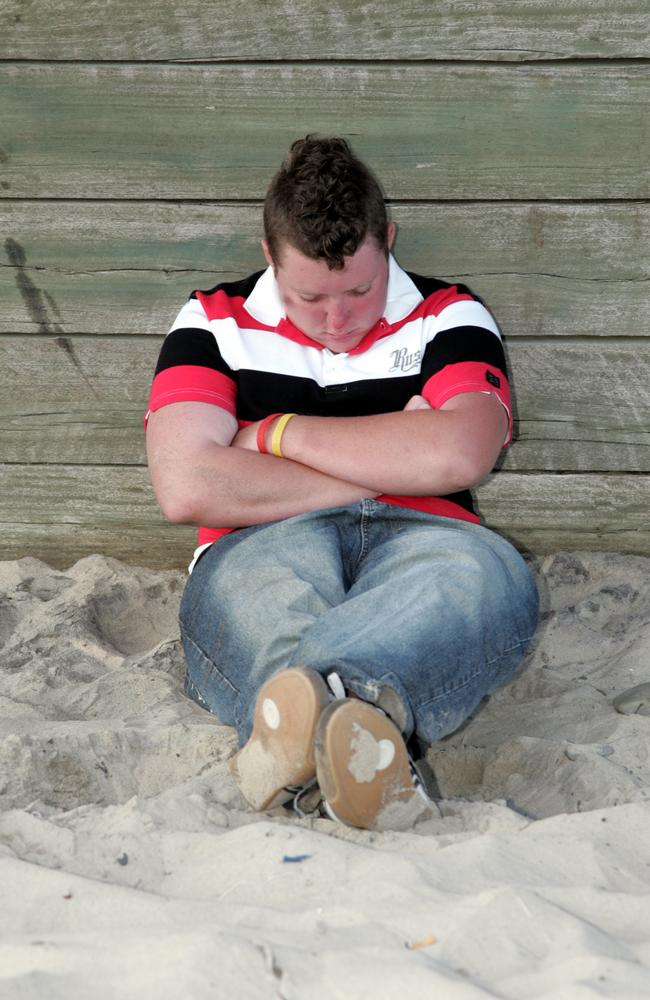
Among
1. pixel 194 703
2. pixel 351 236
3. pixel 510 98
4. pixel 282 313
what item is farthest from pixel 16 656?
pixel 510 98

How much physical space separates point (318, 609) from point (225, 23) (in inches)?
61.8

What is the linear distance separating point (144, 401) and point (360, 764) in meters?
1.64

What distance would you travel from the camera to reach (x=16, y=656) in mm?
2549

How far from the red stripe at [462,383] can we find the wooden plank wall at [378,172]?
607mm

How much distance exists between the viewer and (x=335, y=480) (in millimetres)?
2178

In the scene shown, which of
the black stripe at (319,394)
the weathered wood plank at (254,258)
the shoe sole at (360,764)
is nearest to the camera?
→ the shoe sole at (360,764)

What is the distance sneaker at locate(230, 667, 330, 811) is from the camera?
1.58 meters

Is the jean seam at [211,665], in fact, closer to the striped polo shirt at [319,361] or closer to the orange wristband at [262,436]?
A: the striped polo shirt at [319,361]

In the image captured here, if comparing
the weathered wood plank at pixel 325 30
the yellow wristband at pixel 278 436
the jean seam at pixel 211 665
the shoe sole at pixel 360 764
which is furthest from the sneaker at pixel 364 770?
the weathered wood plank at pixel 325 30

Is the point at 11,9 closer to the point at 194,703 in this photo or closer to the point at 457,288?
the point at 457,288

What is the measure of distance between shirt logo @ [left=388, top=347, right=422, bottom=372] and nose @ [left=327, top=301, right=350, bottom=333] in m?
0.17

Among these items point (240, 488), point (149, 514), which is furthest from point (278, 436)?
point (149, 514)

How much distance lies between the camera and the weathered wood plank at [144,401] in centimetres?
284

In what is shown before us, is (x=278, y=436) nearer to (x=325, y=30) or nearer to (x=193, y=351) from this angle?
(x=193, y=351)
